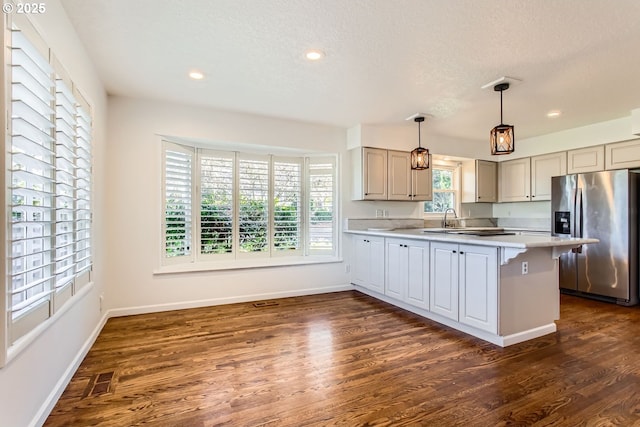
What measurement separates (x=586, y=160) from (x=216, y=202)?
5.28m

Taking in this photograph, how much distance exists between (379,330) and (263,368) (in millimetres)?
1298

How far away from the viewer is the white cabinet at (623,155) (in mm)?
4215

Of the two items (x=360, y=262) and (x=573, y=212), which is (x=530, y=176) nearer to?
(x=573, y=212)

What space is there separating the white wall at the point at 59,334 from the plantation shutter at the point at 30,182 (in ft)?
0.53

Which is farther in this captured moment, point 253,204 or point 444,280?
point 253,204

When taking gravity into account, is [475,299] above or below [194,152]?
below

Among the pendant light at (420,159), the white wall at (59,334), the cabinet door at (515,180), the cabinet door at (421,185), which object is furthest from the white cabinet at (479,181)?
the white wall at (59,334)

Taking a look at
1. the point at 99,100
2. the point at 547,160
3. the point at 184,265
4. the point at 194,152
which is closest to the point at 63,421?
the point at 184,265

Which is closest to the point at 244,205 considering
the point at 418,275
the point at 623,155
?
the point at 418,275

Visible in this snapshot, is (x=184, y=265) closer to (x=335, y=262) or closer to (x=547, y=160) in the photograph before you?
(x=335, y=262)

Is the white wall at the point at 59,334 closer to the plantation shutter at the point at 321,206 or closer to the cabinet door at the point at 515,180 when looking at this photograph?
the plantation shutter at the point at 321,206

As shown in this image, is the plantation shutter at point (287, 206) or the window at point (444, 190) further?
the window at point (444, 190)

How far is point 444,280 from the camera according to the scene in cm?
340

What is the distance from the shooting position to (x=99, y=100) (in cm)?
319
